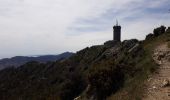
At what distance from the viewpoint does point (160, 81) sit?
72.1 ft

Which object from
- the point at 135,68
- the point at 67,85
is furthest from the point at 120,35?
the point at 135,68

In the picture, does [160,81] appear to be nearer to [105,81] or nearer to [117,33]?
[105,81]

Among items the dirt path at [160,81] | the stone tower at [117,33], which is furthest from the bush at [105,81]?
the stone tower at [117,33]

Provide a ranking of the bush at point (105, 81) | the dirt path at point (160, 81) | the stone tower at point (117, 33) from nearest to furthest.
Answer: the dirt path at point (160, 81) → the bush at point (105, 81) → the stone tower at point (117, 33)

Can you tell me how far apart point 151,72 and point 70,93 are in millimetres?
13234

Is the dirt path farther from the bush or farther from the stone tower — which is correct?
the stone tower

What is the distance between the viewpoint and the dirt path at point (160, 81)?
1940 centimetres

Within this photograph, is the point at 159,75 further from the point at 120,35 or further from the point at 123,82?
the point at 120,35

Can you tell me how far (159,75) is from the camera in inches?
925

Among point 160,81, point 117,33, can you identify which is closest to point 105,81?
point 160,81

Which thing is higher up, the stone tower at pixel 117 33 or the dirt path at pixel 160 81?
the stone tower at pixel 117 33

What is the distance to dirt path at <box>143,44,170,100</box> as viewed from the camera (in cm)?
1940

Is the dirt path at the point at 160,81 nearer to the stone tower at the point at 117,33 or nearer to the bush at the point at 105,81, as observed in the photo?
the bush at the point at 105,81

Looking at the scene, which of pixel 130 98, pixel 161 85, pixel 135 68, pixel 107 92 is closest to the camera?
Answer: pixel 130 98
